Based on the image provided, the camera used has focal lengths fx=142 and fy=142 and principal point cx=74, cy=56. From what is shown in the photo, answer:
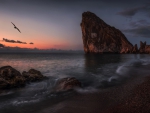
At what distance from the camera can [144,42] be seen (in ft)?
520

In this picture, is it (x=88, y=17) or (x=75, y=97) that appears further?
(x=88, y=17)

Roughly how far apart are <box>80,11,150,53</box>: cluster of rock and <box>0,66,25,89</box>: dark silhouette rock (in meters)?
142

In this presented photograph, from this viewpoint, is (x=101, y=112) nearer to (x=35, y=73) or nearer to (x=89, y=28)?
(x=35, y=73)

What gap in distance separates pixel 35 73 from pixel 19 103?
9.71 m

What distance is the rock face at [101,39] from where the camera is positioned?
15662cm

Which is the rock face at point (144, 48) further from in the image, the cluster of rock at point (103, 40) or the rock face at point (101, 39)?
the rock face at point (101, 39)

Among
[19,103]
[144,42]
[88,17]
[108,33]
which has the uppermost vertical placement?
[88,17]

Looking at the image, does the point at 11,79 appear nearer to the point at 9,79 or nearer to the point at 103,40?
the point at 9,79

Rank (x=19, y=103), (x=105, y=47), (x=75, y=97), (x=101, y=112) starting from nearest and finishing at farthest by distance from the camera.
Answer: (x=101, y=112) → (x=19, y=103) → (x=75, y=97) → (x=105, y=47)

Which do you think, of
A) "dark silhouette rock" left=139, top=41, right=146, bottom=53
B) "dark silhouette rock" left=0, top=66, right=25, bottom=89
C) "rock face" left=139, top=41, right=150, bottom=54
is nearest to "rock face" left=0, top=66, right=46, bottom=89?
"dark silhouette rock" left=0, top=66, right=25, bottom=89

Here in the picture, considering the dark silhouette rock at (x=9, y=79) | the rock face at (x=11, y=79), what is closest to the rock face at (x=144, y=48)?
the rock face at (x=11, y=79)

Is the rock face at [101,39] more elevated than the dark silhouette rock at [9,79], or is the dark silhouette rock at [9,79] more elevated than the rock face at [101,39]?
the rock face at [101,39]

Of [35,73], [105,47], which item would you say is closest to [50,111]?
[35,73]

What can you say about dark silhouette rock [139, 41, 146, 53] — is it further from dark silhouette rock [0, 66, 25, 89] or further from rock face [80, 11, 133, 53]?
dark silhouette rock [0, 66, 25, 89]
